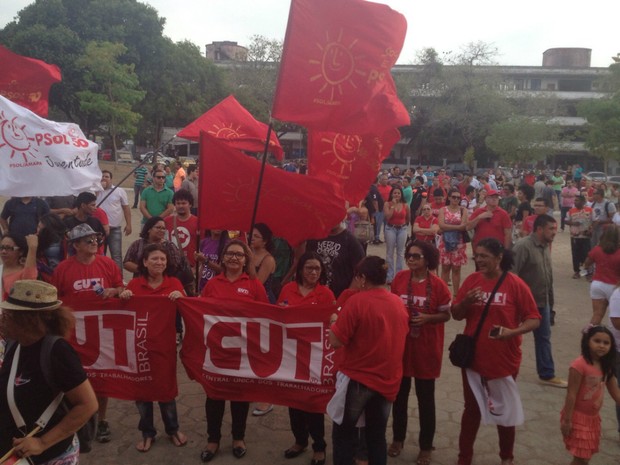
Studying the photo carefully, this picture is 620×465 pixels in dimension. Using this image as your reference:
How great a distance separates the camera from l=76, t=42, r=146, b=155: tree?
107ft

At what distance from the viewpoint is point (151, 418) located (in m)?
4.58

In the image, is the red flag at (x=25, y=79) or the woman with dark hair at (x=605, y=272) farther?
the red flag at (x=25, y=79)

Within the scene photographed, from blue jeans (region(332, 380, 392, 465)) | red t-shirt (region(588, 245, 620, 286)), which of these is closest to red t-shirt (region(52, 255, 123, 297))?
blue jeans (region(332, 380, 392, 465))

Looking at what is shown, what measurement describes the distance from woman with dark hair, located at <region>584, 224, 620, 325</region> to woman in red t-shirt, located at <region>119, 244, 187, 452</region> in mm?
3774

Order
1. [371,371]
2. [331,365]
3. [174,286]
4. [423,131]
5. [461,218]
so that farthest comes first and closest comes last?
[423,131] < [461,218] < [174,286] < [331,365] < [371,371]

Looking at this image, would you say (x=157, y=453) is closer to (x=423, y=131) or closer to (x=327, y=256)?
(x=327, y=256)

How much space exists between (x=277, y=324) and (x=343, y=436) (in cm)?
106

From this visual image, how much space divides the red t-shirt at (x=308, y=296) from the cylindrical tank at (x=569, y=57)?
71.8 meters

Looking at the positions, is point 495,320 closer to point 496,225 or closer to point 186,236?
point 186,236

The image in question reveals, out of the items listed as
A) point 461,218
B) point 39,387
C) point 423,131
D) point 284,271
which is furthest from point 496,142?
point 39,387

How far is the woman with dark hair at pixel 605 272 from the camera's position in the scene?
18.4ft

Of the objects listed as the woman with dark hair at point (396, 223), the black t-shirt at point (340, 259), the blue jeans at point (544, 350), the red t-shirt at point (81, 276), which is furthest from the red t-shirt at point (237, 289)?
the woman with dark hair at point (396, 223)

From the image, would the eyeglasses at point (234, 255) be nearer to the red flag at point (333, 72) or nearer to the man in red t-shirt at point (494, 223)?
the red flag at point (333, 72)

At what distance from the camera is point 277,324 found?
448 cm
